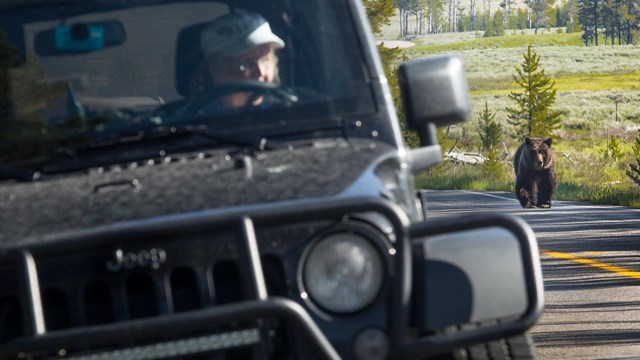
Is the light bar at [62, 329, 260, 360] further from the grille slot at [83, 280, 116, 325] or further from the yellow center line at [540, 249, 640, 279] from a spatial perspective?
the yellow center line at [540, 249, 640, 279]

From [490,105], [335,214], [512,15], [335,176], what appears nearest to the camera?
[335,214]

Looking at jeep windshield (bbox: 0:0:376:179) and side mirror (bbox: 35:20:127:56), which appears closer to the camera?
jeep windshield (bbox: 0:0:376:179)

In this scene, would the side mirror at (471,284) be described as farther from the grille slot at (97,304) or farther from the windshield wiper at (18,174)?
the windshield wiper at (18,174)

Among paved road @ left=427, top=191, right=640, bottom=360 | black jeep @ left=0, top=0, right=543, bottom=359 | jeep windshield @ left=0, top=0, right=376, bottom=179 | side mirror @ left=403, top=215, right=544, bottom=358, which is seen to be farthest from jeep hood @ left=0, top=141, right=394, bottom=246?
paved road @ left=427, top=191, right=640, bottom=360

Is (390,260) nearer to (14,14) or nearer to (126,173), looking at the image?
(126,173)

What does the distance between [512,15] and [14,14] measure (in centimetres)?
13525

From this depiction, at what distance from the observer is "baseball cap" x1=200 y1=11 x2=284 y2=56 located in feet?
20.1

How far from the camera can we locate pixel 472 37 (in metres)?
129

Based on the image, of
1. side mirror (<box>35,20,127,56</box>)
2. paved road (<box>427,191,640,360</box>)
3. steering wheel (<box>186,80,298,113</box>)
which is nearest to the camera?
steering wheel (<box>186,80,298,113</box>)

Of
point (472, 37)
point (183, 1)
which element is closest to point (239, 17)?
point (183, 1)

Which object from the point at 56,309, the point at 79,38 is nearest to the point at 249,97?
the point at 79,38

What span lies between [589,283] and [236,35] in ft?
30.4

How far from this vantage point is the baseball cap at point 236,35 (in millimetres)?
6133

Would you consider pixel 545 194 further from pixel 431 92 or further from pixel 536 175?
pixel 431 92
